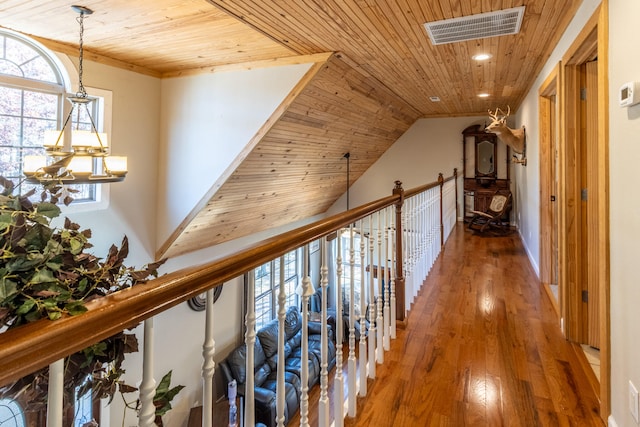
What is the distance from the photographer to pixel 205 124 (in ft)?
13.6

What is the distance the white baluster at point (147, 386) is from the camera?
0.69 metres

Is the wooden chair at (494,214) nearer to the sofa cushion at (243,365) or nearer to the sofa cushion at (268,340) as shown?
the sofa cushion at (268,340)

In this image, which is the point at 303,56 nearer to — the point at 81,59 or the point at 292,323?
the point at 81,59

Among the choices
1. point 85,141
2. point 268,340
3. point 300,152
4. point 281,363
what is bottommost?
point 268,340

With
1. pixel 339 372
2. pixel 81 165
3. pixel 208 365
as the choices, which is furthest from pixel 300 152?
pixel 208 365

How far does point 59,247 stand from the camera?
636 mm

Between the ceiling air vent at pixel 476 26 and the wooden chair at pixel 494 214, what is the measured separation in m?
3.94

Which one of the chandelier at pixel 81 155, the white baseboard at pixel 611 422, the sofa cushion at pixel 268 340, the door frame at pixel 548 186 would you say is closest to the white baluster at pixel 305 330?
the white baseboard at pixel 611 422

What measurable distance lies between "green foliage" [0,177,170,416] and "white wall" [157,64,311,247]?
320cm

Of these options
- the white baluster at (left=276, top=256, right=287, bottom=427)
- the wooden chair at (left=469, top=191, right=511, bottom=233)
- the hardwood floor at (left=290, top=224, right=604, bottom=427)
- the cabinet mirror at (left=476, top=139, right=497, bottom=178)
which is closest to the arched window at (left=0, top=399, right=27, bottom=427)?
the white baluster at (left=276, top=256, right=287, bottom=427)

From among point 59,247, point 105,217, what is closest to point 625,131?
point 59,247

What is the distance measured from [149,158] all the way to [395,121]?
14.3 feet

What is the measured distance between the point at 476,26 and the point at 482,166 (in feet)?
16.2

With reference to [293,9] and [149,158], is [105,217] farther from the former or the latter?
[293,9]
